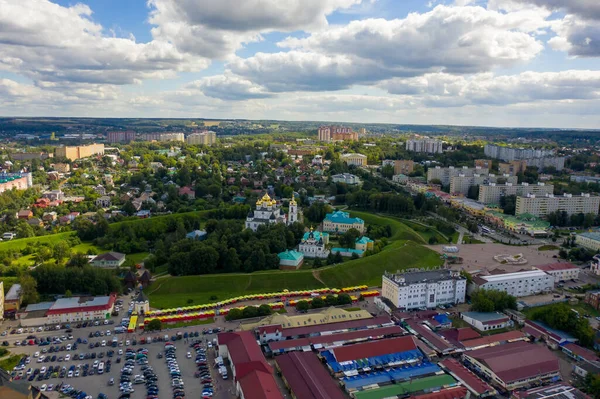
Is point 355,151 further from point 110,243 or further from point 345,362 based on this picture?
point 345,362

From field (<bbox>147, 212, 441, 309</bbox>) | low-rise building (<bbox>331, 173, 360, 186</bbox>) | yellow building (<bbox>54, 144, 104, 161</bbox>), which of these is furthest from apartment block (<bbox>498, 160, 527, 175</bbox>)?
yellow building (<bbox>54, 144, 104, 161</bbox>)

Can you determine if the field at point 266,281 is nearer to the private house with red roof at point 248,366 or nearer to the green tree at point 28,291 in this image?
the green tree at point 28,291

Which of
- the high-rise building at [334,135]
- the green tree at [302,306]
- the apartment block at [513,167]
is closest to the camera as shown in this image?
the green tree at [302,306]

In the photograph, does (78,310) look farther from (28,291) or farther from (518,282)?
(518,282)

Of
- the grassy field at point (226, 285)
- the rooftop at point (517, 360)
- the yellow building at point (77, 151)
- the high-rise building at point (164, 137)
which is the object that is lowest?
the grassy field at point (226, 285)

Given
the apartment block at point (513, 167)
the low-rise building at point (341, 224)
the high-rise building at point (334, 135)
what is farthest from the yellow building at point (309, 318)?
the high-rise building at point (334, 135)

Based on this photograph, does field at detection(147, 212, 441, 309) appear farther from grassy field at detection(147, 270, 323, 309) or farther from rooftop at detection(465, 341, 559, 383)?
rooftop at detection(465, 341, 559, 383)

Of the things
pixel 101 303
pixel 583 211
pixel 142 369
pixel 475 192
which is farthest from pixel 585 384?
pixel 475 192
